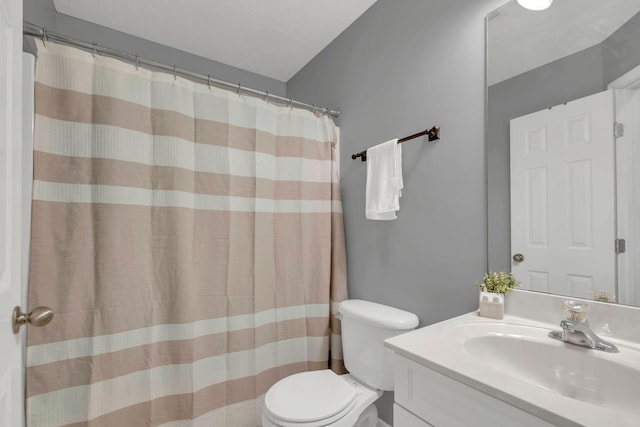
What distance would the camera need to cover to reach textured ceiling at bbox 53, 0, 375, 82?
1.72 meters

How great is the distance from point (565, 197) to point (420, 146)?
63 centimetres

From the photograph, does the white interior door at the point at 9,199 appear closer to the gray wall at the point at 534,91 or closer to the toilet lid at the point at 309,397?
the toilet lid at the point at 309,397

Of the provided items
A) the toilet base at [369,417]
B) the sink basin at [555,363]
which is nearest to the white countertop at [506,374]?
the sink basin at [555,363]

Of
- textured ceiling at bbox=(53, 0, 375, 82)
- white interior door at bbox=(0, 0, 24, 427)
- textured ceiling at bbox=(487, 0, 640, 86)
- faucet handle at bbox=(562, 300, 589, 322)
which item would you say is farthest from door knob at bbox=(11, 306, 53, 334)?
textured ceiling at bbox=(53, 0, 375, 82)

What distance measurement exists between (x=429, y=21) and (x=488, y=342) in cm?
143

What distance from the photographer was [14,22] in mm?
728

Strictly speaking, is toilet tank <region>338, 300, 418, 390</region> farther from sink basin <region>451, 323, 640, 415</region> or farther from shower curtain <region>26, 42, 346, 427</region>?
sink basin <region>451, 323, 640, 415</region>

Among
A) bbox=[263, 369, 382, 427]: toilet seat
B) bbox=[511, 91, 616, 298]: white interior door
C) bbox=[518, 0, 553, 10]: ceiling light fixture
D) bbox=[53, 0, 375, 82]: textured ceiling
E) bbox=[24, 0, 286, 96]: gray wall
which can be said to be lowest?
bbox=[263, 369, 382, 427]: toilet seat

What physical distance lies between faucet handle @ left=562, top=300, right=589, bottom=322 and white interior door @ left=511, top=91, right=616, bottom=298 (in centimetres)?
9

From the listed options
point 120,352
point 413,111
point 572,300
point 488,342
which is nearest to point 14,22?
point 120,352

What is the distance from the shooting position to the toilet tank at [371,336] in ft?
4.51

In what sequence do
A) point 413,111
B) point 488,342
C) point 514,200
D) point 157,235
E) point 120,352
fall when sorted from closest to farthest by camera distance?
point 488,342, point 514,200, point 120,352, point 157,235, point 413,111

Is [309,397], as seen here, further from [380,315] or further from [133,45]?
[133,45]

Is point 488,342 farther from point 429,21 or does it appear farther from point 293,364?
point 429,21
